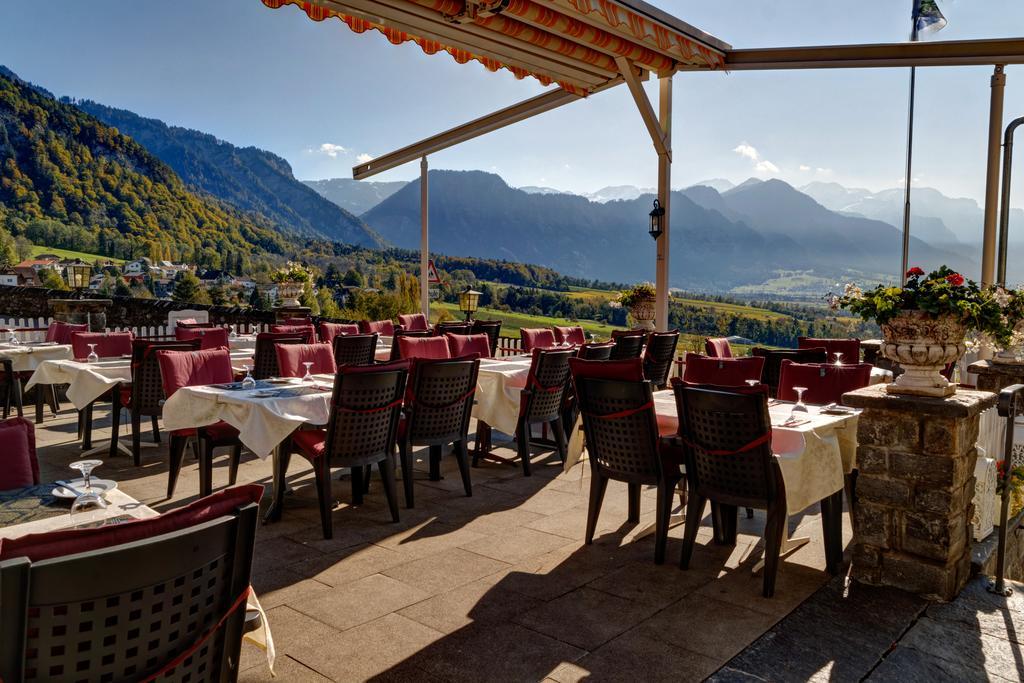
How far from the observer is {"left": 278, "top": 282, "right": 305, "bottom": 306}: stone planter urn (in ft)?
37.9

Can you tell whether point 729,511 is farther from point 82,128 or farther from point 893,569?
point 82,128

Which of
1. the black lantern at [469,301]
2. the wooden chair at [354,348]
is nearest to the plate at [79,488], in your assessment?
the wooden chair at [354,348]

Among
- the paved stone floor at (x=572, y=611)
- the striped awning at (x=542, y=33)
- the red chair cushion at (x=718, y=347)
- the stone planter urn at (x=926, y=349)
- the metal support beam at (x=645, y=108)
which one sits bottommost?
the paved stone floor at (x=572, y=611)

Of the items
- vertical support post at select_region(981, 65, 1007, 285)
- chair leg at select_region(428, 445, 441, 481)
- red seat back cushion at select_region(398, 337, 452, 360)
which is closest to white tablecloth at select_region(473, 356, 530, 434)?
chair leg at select_region(428, 445, 441, 481)

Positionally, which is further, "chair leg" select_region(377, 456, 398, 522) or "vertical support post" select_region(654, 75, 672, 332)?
"vertical support post" select_region(654, 75, 672, 332)

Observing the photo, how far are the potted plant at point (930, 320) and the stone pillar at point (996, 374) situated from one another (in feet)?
9.98

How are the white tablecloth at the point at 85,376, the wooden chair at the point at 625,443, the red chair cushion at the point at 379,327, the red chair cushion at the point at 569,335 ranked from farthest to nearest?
the red chair cushion at the point at 379,327 → the red chair cushion at the point at 569,335 → the white tablecloth at the point at 85,376 → the wooden chair at the point at 625,443

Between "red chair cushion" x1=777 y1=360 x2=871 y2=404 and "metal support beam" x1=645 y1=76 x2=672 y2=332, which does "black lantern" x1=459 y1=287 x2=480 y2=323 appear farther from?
"red chair cushion" x1=777 y1=360 x2=871 y2=404

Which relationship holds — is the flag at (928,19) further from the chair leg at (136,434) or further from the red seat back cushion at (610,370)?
the chair leg at (136,434)

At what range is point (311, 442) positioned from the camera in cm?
388

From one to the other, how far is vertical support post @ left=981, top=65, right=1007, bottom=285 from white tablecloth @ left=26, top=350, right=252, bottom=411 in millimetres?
7772

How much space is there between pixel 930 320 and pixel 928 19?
321 inches

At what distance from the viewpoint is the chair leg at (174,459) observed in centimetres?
436

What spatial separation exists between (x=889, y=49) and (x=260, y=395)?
6735 millimetres
